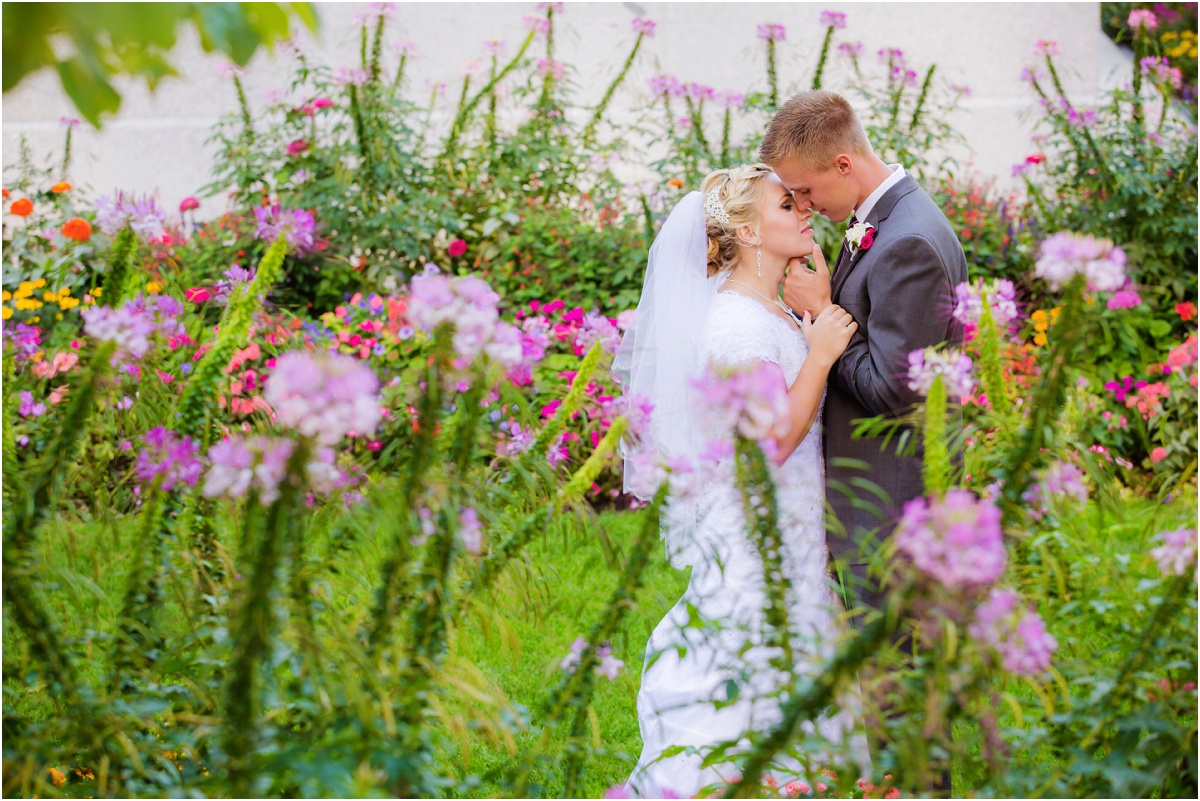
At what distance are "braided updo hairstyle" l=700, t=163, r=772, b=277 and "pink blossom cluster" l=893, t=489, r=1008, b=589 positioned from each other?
80.9 inches

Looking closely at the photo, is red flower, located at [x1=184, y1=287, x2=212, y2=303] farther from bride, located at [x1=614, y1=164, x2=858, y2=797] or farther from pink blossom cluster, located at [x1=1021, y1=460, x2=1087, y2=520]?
pink blossom cluster, located at [x1=1021, y1=460, x2=1087, y2=520]

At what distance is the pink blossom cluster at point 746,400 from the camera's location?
128 centimetres

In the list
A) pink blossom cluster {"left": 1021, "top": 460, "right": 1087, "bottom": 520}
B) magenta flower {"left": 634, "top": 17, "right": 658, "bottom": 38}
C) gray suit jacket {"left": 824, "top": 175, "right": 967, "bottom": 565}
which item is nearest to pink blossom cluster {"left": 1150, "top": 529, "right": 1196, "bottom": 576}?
pink blossom cluster {"left": 1021, "top": 460, "right": 1087, "bottom": 520}

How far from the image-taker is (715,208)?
123 inches

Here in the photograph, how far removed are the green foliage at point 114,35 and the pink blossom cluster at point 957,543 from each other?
0.92 m

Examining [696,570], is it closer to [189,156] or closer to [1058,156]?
[1058,156]

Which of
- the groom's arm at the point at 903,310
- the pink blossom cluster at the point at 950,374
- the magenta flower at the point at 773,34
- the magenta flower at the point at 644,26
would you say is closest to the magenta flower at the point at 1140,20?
the magenta flower at the point at 773,34

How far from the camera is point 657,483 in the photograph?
151 centimetres

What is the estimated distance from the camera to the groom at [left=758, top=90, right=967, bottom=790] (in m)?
2.61

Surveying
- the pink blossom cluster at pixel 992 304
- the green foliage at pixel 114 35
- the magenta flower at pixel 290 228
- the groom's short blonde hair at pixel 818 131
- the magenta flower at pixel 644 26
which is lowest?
the pink blossom cluster at pixel 992 304

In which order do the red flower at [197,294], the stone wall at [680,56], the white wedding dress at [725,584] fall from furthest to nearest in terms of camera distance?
the stone wall at [680,56], the white wedding dress at [725,584], the red flower at [197,294]

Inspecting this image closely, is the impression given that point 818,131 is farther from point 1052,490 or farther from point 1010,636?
point 1010,636

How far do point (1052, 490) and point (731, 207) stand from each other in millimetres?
1775

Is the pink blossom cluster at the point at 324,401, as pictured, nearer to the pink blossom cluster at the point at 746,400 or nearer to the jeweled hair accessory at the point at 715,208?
the pink blossom cluster at the point at 746,400
